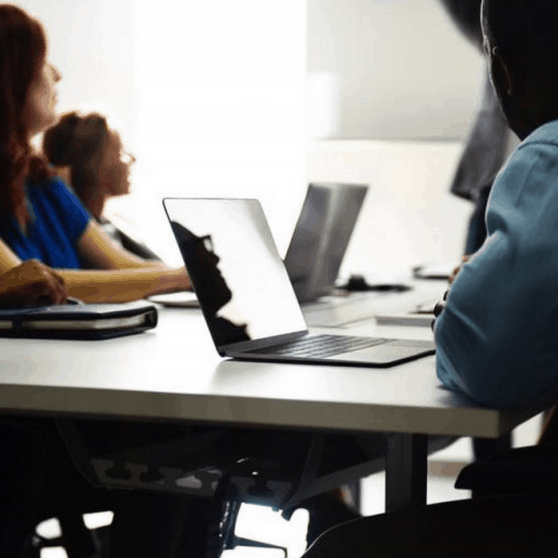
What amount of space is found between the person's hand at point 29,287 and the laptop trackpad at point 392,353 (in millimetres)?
587

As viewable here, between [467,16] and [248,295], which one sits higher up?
[467,16]

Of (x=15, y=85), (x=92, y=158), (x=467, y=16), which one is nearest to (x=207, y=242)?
(x=15, y=85)

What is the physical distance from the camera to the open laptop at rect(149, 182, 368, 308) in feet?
8.00

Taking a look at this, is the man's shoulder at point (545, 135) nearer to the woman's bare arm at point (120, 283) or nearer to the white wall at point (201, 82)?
the woman's bare arm at point (120, 283)

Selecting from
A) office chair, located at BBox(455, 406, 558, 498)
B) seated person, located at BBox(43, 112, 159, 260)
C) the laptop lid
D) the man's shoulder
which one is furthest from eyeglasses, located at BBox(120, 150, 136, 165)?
the man's shoulder

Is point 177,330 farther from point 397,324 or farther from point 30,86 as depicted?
point 30,86

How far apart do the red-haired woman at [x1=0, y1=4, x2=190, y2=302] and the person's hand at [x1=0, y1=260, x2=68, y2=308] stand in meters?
0.37

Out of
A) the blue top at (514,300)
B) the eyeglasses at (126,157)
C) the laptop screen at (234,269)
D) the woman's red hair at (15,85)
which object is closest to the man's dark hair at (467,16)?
the eyeglasses at (126,157)

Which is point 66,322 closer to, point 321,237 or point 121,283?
point 121,283

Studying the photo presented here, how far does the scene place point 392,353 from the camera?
161cm

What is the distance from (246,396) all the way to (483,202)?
2337 mm

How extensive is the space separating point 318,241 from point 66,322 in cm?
86

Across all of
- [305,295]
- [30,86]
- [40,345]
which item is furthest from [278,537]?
[40,345]

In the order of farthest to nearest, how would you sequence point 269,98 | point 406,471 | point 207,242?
point 269,98
point 207,242
point 406,471
